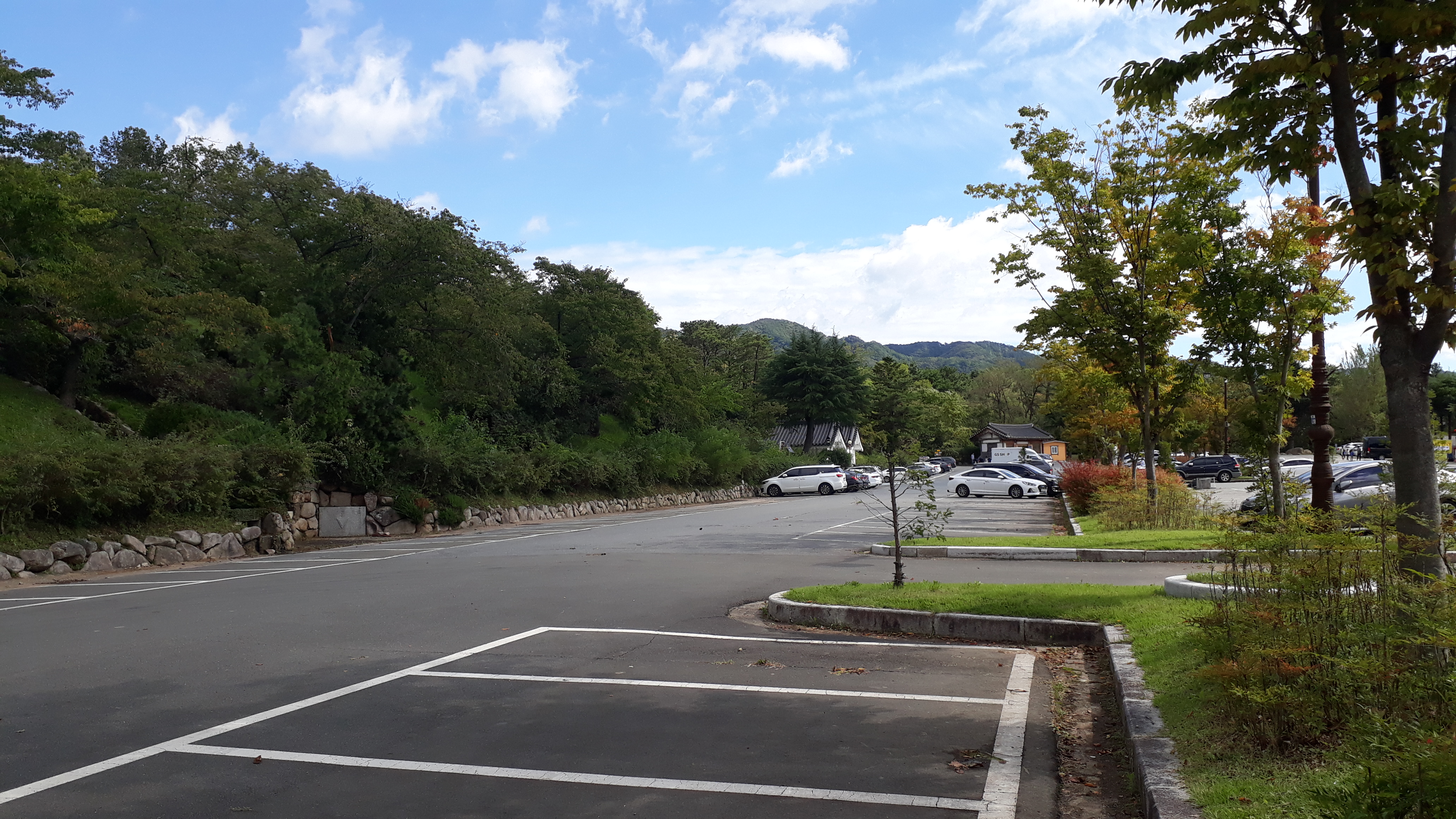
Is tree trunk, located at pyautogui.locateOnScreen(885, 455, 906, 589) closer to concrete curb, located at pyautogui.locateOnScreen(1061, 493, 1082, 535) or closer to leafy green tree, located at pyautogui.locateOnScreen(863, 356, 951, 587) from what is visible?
leafy green tree, located at pyautogui.locateOnScreen(863, 356, 951, 587)

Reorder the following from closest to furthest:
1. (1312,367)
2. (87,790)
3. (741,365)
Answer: (87,790)
(1312,367)
(741,365)

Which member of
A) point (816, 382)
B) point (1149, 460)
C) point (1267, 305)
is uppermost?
point (816, 382)

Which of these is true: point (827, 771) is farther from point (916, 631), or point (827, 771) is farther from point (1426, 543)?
point (916, 631)

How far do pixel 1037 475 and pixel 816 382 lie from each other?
25441 millimetres

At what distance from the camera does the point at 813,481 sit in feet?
170

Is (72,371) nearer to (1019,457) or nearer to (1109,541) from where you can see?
(1109,541)

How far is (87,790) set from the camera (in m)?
4.87

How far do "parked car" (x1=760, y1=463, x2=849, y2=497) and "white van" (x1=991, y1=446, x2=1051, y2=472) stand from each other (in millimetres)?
10468

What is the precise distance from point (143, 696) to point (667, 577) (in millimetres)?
8105

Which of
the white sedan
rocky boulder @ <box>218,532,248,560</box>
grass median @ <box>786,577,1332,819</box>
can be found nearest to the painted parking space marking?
grass median @ <box>786,577,1332,819</box>

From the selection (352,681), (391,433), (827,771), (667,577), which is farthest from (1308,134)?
(391,433)

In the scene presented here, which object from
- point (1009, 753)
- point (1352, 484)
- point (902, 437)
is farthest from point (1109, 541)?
point (1009, 753)

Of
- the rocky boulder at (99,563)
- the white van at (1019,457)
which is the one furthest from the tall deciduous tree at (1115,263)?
the white van at (1019,457)

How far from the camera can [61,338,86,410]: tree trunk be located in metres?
23.9
